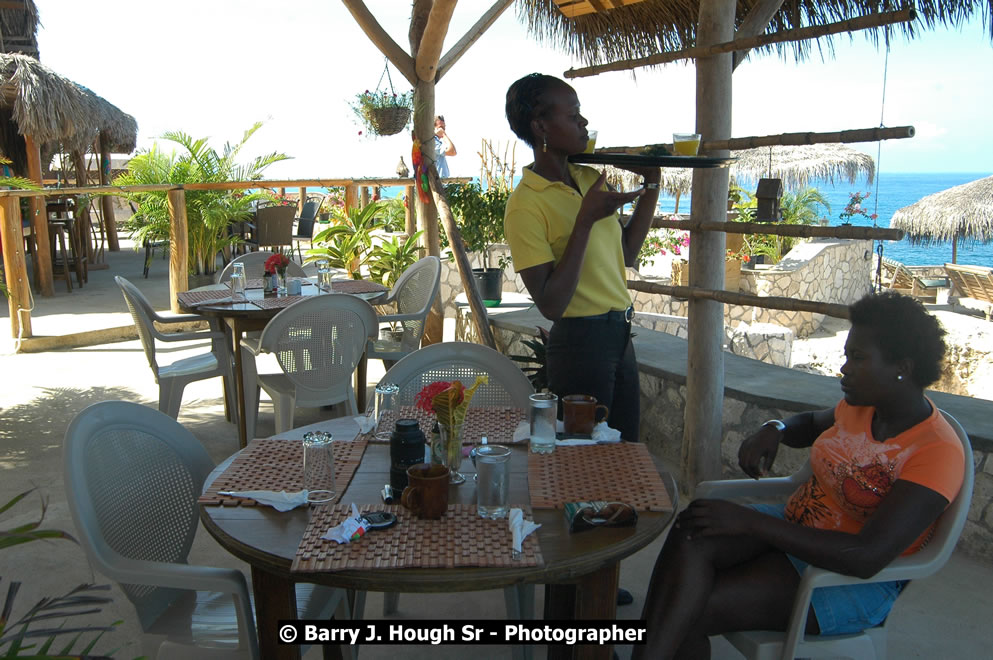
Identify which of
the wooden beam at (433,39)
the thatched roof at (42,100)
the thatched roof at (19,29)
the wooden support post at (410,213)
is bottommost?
the wooden support post at (410,213)

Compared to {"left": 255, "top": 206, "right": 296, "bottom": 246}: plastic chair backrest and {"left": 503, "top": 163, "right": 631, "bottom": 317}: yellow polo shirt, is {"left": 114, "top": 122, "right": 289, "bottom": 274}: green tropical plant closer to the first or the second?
{"left": 255, "top": 206, "right": 296, "bottom": 246}: plastic chair backrest

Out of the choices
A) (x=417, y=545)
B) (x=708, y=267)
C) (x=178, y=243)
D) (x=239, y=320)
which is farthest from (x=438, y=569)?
(x=178, y=243)

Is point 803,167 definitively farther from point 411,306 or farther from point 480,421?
point 480,421

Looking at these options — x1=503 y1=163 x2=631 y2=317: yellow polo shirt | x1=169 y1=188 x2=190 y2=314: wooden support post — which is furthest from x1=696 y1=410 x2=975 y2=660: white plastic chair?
x1=169 y1=188 x2=190 y2=314: wooden support post

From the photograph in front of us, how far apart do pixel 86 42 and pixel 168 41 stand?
6.32 m

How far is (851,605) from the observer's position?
1672 mm

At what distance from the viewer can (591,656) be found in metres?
1.59

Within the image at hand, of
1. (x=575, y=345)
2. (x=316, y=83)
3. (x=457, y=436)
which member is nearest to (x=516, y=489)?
(x=457, y=436)

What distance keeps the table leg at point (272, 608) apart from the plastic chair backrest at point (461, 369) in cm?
105

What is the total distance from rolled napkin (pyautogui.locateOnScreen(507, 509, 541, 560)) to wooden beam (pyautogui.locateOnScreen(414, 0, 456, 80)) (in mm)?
4062

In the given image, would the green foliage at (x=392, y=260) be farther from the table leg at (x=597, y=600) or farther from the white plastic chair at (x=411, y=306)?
the table leg at (x=597, y=600)

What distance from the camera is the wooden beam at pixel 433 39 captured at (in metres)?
4.95

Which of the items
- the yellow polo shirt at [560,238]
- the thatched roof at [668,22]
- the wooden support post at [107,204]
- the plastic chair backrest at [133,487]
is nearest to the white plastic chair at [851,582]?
the yellow polo shirt at [560,238]

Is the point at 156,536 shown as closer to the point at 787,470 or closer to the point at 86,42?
the point at 787,470
